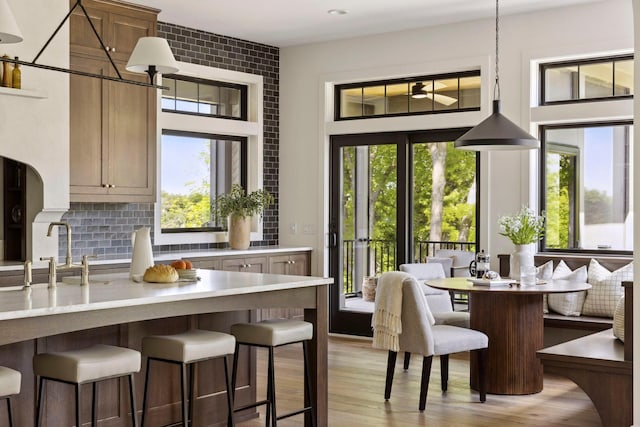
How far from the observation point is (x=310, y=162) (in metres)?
8.69

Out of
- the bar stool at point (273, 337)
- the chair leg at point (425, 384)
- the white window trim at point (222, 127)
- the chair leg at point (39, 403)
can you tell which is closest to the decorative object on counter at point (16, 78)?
the white window trim at point (222, 127)

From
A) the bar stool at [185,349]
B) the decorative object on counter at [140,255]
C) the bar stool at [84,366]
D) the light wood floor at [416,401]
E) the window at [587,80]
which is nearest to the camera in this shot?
the bar stool at [84,366]

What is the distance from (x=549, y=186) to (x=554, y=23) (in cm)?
144

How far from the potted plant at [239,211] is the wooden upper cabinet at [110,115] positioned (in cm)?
114

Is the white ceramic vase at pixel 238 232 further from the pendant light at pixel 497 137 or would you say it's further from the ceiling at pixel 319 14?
the pendant light at pixel 497 137

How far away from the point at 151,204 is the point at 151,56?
3.50 m

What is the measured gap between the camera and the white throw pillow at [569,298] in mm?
6668

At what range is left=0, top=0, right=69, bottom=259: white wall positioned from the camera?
5949 mm

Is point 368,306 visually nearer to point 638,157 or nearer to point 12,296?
point 12,296

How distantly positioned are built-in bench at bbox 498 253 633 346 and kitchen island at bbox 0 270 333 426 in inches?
107

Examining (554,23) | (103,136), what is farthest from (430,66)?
(103,136)

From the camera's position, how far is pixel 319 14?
7.45m

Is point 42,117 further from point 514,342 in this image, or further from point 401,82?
point 514,342

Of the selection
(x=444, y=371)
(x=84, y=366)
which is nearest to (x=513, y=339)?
(x=444, y=371)
